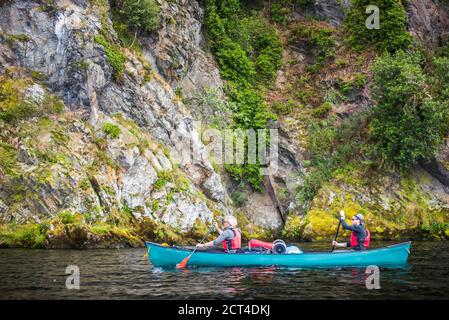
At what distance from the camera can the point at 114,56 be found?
2931cm

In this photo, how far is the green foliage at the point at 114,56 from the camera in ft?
94.6

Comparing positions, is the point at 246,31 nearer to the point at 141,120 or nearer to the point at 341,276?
the point at 141,120

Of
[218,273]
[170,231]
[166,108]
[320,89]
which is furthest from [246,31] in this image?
[218,273]

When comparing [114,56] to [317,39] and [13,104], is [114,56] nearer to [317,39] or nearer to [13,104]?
[13,104]

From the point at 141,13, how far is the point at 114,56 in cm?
426

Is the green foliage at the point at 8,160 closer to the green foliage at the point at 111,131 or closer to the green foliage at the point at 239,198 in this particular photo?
the green foliage at the point at 111,131

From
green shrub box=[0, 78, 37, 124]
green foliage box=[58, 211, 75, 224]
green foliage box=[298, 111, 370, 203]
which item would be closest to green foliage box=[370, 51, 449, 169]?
green foliage box=[298, 111, 370, 203]

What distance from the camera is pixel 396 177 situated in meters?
30.9

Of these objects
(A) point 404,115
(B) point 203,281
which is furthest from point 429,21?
(B) point 203,281

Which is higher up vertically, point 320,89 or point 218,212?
point 320,89

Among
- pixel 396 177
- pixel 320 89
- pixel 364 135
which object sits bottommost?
pixel 396 177

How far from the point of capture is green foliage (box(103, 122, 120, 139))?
27.1 meters

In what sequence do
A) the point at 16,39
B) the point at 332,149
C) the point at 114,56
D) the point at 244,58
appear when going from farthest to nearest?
the point at 244,58
the point at 332,149
the point at 114,56
the point at 16,39

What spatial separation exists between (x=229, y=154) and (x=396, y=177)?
11.0 meters
